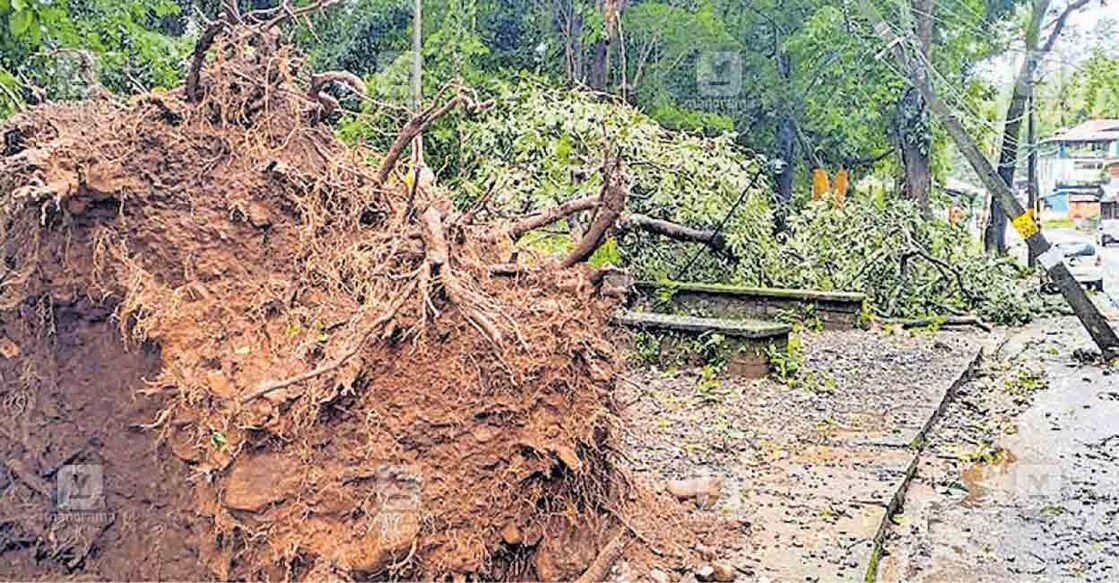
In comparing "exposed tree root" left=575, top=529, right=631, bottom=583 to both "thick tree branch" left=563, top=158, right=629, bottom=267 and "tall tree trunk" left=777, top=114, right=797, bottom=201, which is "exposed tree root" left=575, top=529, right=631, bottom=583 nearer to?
"thick tree branch" left=563, top=158, right=629, bottom=267

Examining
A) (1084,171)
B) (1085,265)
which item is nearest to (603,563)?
(1085,265)

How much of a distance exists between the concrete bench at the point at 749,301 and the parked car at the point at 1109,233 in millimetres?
31404

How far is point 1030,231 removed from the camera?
11.6 metres

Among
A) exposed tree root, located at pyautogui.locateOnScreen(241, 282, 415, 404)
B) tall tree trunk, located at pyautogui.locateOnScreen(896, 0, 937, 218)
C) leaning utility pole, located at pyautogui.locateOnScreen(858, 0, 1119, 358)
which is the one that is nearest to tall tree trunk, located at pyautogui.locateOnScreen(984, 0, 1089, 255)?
tall tree trunk, located at pyautogui.locateOnScreen(896, 0, 937, 218)

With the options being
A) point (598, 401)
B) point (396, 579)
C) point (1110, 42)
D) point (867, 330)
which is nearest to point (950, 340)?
point (867, 330)

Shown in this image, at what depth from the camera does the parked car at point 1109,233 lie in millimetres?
40119

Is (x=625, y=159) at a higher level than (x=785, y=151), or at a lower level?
higher

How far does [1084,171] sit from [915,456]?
5778 cm

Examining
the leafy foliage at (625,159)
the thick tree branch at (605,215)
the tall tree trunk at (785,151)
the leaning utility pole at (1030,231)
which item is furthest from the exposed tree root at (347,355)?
the tall tree trunk at (785,151)

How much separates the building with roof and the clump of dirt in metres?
51.1

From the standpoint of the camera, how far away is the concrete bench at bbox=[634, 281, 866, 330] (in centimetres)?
1178

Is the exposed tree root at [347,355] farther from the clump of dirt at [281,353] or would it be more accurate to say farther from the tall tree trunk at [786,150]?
the tall tree trunk at [786,150]

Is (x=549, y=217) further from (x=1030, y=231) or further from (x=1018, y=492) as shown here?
(x=1030, y=231)

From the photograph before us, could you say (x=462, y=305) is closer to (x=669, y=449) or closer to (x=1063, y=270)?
(x=669, y=449)
